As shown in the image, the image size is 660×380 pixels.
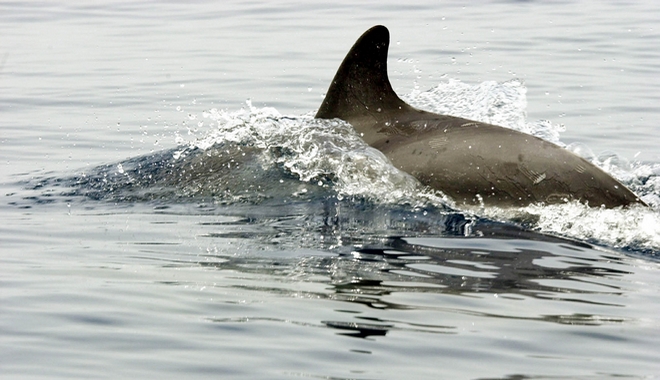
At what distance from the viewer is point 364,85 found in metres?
9.45

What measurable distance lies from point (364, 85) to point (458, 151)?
111 centimetres

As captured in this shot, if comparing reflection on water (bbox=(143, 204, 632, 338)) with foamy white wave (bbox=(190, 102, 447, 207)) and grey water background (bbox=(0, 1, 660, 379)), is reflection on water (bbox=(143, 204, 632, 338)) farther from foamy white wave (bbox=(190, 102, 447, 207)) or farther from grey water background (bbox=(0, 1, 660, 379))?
foamy white wave (bbox=(190, 102, 447, 207))

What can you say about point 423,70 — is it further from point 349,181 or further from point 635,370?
point 635,370

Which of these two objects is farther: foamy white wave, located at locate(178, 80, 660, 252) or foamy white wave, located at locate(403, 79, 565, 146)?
foamy white wave, located at locate(403, 79, 565, 146)

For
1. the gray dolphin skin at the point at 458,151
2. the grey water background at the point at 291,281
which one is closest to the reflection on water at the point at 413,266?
the grey water background at the point at 291,281

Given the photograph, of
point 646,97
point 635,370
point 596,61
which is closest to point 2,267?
point 635,370

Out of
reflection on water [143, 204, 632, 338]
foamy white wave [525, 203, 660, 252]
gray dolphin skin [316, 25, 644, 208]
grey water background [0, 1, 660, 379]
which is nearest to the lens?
grey water background [0, 1, 660, 379]

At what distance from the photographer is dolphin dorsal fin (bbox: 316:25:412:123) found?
9.34 meters

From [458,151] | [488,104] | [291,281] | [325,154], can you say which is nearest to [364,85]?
[325,154]

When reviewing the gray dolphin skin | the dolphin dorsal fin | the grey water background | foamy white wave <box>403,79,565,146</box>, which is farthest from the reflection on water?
foamy white wave <box>403,79,565,146</box>

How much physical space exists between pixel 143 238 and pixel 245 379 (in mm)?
3391

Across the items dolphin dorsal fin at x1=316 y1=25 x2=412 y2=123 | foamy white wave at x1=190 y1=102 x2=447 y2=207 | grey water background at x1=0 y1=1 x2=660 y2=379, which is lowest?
grey water background at x1=0 y1=1 x2=660 y2=379

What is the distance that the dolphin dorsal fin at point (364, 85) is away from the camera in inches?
368

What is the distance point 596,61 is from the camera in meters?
19.5
